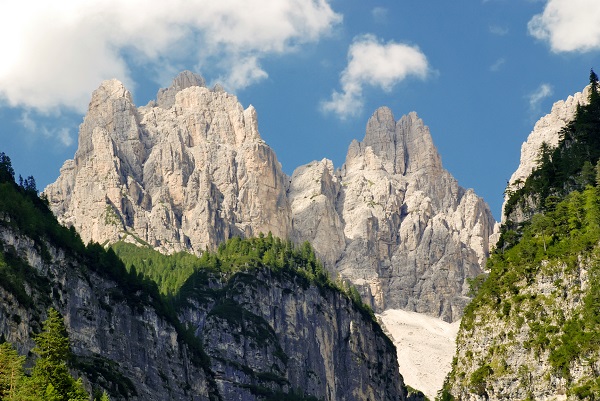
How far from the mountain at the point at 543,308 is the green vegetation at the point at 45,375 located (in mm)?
44607

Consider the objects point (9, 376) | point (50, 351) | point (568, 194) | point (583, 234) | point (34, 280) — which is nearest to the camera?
point (9, 376)

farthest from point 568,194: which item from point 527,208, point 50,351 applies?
point 50,351

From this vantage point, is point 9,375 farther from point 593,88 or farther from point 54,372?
point 593,88

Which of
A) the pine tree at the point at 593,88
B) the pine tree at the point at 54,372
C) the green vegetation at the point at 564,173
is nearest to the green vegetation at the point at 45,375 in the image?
the pine tree at the point at 54,372

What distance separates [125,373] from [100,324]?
8.55 m

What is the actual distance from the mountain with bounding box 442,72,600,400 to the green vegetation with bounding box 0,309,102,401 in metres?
A: 44.6

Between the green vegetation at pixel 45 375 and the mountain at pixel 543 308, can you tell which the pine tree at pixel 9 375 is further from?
the mountain at pixel 543 308

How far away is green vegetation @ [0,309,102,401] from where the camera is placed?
110 metres

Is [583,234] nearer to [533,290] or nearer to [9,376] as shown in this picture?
[533,290]

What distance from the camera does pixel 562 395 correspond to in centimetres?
12362

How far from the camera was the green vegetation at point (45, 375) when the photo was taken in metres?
110

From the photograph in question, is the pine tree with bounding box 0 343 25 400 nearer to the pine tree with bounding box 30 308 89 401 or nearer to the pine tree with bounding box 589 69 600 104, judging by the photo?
the pine tree with bounding box 30 308 89 401

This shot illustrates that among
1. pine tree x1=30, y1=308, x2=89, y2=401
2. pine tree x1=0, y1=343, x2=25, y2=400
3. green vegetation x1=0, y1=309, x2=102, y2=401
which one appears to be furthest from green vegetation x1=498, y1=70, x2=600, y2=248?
pine tree x1=0, y1=343, x2=25, y2=400

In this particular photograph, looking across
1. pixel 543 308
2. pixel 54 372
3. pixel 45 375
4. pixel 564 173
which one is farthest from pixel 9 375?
pixel 564 173
